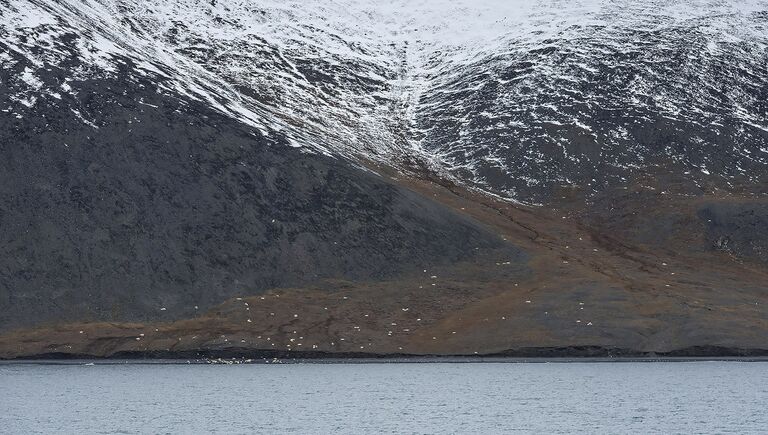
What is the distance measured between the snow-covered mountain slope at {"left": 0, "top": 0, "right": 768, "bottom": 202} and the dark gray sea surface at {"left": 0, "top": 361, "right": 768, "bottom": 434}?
43.1 m

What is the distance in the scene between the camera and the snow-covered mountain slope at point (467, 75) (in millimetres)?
127000

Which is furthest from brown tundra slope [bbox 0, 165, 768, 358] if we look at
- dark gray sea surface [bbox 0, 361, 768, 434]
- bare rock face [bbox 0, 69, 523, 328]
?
dark gray sea surface [bbox 0, 361, 768, 434]

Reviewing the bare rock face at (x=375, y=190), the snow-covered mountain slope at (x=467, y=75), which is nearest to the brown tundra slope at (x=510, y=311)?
the bare rock face at (x=375, y=190)

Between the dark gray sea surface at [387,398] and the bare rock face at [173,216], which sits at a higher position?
the bare rock face at [173,216]

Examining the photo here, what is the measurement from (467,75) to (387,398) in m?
100

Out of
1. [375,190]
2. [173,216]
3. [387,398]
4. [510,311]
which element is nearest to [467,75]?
[375,190]

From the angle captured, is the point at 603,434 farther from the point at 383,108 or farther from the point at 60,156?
the point at 383,108

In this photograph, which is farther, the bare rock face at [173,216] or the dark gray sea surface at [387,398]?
the bare rock face at [173,216]

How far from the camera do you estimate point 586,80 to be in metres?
150

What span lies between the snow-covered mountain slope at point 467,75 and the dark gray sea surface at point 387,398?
142ft

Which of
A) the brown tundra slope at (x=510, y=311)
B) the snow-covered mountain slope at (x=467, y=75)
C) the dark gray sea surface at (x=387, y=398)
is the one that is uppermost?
the snow-covered mountain slope at (x=467, y=75)

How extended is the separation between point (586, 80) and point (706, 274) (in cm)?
4904

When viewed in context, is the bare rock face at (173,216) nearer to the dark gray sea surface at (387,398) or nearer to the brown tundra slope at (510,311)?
the brown tundra slope at (510,311)

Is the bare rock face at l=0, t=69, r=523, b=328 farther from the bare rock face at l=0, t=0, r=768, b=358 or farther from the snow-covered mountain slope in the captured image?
the snow-covered mountain slope
